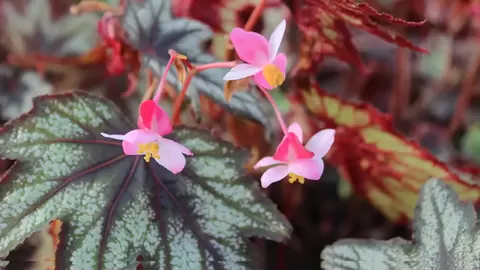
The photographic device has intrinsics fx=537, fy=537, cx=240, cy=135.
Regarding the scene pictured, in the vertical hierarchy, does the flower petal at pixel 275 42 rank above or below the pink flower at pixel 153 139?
above

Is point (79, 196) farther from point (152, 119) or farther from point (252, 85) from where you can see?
point (252, 85)

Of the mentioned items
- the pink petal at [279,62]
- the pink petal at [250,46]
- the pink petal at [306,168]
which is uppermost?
the pink petal at [250,46]

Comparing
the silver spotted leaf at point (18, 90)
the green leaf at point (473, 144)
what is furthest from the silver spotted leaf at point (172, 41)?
the green leaf at point (473, 144)

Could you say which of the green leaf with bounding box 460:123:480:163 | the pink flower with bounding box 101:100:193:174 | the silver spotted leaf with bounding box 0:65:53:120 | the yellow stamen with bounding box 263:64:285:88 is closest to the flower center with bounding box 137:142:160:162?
the pink flower with bounding box 101:100:193:174

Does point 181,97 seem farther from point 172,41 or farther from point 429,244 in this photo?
point 429,244

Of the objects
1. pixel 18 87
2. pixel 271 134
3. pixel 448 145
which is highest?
pixel 18 87

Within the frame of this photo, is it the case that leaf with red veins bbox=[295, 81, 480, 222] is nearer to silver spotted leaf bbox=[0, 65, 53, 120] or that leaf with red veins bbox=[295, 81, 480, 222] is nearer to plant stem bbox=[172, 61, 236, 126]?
plant stem bbox=[172, 61, 236, 126]

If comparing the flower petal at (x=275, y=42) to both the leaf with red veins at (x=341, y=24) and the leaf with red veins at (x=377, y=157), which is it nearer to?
the leaf with red veins at (x=341, y=24)

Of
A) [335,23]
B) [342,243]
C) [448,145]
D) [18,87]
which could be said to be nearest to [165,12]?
[335,23]

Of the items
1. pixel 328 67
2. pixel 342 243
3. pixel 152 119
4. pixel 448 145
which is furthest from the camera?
pixel 328 67
